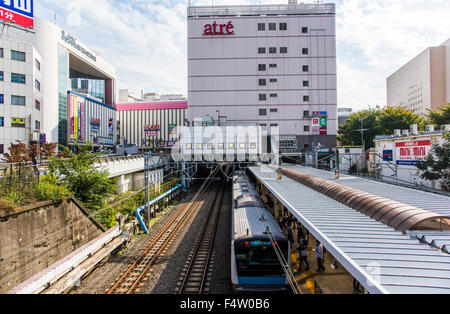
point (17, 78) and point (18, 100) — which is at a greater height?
point (17, 78)

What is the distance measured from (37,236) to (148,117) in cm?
7344

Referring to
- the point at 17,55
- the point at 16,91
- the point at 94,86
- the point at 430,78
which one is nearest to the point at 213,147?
the point at 16,91

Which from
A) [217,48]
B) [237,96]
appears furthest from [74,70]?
[237,96]

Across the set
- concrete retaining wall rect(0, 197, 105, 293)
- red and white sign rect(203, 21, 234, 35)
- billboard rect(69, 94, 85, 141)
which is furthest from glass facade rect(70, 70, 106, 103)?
concrete retaining wall rect(0, 197, 105, 293)

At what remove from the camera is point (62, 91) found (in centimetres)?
4397

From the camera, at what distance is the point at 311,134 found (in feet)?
140

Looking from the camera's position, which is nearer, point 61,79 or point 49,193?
point 49,193

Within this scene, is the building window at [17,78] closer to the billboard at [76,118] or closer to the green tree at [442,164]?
the billboard at [76,118]

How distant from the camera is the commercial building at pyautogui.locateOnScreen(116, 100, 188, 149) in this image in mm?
78812

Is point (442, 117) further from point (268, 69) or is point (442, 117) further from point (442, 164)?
point (268, 69)

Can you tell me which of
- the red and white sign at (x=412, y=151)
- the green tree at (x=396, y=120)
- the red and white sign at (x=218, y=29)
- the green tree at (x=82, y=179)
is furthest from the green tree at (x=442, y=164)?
the red and white sign at (x=218, y=29)

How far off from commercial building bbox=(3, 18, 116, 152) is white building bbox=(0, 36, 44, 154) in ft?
2.49

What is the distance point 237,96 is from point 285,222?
96.0ft
